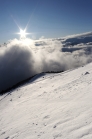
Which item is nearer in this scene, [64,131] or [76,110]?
[64,131]

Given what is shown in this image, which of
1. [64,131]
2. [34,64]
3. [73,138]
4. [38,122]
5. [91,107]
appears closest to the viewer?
[73,138]

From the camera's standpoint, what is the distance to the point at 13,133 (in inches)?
442

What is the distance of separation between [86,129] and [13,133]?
19.4 feet

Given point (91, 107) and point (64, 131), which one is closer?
point (64, 131)

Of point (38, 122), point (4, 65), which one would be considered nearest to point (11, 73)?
point (4, 65)

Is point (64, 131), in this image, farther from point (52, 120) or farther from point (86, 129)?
point (52, 120)

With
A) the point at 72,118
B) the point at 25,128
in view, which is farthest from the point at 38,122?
the point at 72,118

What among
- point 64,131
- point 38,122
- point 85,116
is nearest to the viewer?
point 64,131

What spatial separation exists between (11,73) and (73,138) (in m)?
170

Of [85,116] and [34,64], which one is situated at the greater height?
[34,64]

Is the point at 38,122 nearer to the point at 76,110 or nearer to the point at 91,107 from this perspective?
the point at 76,110

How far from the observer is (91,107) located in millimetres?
10969

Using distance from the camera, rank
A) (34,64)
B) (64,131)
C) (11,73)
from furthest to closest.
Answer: (34,64), (11,73), (64,131)

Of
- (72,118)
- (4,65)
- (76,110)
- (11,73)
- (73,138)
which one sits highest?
(4,65)
